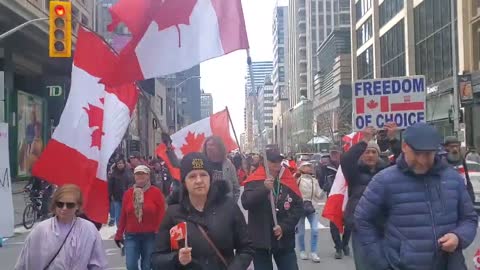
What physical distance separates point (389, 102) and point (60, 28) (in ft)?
32.2

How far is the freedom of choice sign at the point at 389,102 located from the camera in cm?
850

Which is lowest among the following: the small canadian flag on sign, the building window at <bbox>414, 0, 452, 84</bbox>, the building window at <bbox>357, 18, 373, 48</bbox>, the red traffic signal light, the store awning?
the small canadian flag on sign

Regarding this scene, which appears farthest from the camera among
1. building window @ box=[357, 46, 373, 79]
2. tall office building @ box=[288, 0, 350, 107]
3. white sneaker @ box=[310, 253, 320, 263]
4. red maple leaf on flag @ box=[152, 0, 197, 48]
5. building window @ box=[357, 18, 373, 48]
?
tall office building @ box=[288, 0, 350, 107]

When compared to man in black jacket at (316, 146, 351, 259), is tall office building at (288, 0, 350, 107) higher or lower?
higher

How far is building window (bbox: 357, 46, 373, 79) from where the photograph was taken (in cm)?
6400

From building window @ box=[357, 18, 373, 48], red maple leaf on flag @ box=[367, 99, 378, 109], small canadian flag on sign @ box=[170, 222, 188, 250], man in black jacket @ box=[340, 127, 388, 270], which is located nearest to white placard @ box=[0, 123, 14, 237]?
red maple leaf on flag @ box=[367, 99, 378, 109]

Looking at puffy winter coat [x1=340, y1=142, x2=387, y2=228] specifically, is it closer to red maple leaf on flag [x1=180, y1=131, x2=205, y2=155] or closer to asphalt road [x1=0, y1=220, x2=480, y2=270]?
asphalt road [x1=0, y1=220, x2=480, y2=270]

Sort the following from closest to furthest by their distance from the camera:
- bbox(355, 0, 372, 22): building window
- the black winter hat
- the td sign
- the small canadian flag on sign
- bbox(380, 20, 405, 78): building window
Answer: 1. the small canadian flag on sign
2. the black winter hat
3. the td sign
4. bbox(380, 20, 405, 78): building window
5. bbox(355, 0, 372, 22): building window

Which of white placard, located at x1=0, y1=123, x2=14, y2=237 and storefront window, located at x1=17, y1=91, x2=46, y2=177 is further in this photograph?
storefront window, located at x1=17, y1=91, x2=46, y2=177

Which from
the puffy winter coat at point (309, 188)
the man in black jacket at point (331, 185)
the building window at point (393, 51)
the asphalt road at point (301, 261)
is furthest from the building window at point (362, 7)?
the puffy winter coat at point (309, 188)

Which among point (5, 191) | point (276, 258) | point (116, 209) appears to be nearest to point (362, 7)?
point (116, 209)

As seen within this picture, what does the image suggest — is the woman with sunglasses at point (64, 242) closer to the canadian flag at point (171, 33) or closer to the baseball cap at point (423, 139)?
the baseball cap at point (423, 139)

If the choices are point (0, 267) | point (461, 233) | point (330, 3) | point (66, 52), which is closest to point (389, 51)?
point (66, 52)

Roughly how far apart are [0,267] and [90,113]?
15.7 feet
